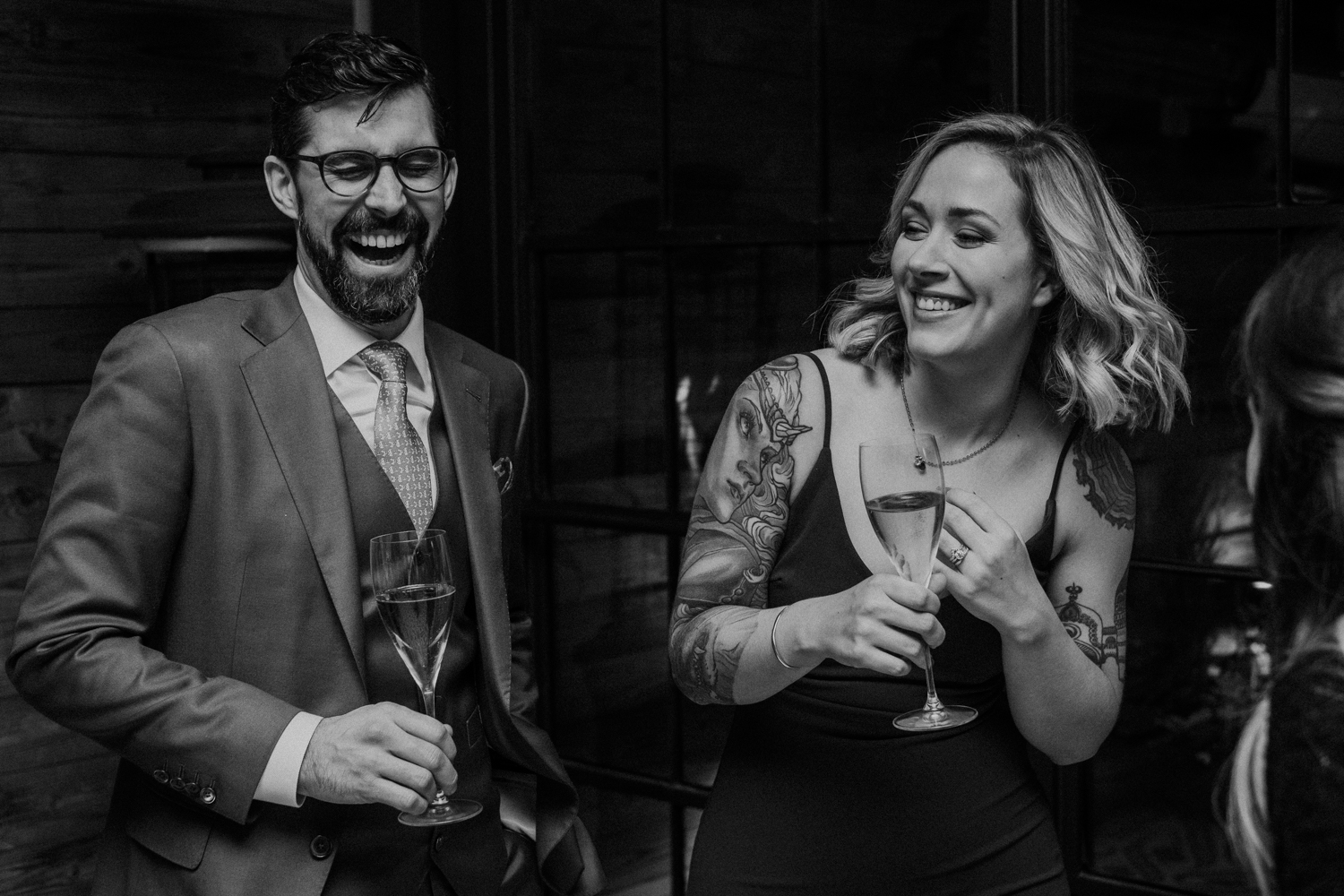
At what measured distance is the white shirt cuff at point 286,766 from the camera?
5.06 feet

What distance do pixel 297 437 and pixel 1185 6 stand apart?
229cm

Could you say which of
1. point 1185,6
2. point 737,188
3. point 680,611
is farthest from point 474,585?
point 1185,6

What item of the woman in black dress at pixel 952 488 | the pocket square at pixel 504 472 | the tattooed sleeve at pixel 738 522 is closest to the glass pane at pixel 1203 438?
the woman in black dress at pixel 952 488

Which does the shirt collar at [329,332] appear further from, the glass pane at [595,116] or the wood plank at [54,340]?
the wood plank at [54,340]

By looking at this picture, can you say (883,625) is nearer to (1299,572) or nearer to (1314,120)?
(1299,572)

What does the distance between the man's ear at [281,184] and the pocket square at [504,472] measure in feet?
1.29

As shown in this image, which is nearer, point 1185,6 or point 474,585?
point 474,585

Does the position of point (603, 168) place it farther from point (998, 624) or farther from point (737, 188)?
point (998, 624)

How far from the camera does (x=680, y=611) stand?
1.70 meters

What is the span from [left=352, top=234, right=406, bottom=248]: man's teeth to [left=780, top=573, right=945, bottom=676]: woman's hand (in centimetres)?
66

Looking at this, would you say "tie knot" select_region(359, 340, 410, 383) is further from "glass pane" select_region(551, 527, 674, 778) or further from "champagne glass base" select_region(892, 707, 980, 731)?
"glass pane" select_region(551, 527, 674, 778)

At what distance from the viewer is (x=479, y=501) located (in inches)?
70.4

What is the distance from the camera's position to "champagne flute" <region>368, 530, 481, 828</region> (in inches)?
57.9

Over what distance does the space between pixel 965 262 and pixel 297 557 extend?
2.61 ft
